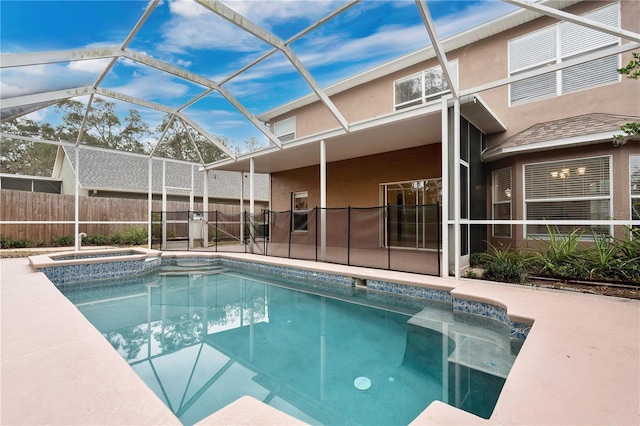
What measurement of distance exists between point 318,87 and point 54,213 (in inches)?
456

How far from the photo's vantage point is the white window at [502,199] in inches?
285

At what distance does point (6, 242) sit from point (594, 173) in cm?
1688

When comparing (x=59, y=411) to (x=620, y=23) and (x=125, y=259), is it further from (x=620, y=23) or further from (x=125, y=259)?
(x=620, y=23)

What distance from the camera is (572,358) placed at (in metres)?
2.38

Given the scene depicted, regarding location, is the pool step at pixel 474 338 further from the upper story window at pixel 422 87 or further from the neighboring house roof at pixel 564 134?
the upper story window at pixel 422 87

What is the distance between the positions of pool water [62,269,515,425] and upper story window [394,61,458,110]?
617 cm

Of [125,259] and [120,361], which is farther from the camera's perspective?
[125,259]

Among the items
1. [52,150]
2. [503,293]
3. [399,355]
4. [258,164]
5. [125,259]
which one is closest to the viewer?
[399,355]

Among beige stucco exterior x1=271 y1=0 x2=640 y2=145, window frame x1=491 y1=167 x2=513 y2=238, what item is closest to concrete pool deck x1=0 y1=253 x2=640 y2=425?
window frame x1=491 y1=167 x2=513 y2=238

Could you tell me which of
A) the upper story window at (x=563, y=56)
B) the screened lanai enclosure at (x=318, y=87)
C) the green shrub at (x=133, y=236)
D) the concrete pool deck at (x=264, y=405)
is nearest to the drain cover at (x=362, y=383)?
the concrete pool deck at (x=264, y=405)

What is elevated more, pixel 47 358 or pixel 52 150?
pixel 52 150

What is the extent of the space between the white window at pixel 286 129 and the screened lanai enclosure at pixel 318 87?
84cm

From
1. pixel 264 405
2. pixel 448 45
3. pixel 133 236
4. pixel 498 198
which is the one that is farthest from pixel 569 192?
pixel 133 236

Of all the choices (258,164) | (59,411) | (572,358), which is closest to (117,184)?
(258,164)
